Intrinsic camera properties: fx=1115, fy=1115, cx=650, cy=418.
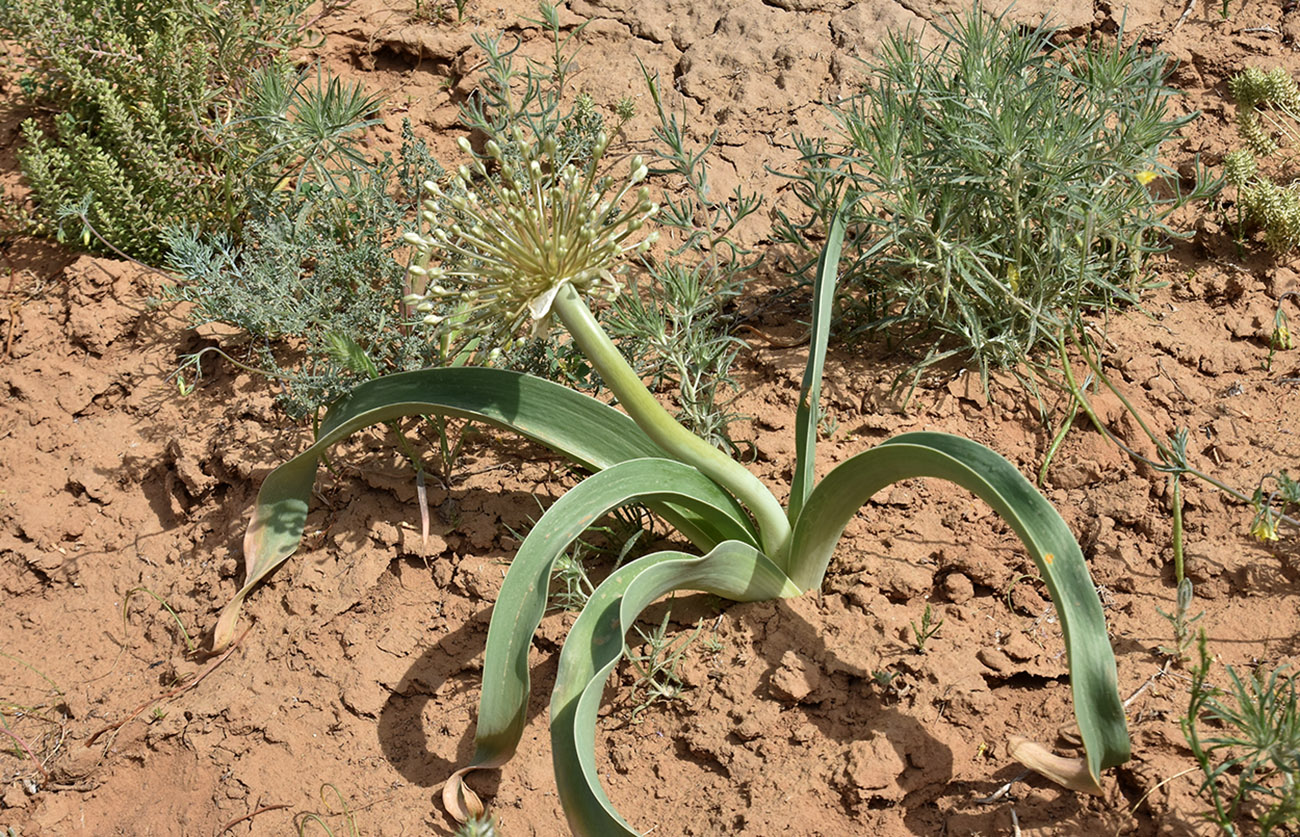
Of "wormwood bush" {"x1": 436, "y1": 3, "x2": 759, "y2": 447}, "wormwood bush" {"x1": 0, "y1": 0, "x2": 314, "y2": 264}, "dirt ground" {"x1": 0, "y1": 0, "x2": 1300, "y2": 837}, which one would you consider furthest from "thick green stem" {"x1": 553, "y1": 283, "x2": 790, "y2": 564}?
"wormwood bush" {"x1": 0, "y1": 0, "x2": 314, "y2": 264}

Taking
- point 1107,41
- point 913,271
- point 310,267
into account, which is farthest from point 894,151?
point 310,267

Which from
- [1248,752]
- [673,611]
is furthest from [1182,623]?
[673,611]

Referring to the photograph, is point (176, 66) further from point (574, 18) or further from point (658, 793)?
point (658, 793)

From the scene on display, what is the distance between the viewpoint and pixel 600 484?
2.25 metres

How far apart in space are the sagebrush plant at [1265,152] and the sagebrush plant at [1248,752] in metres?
1.49

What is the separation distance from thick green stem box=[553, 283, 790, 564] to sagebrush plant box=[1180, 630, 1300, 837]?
89cm

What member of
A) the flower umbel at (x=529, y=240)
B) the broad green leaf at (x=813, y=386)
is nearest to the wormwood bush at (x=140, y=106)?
the flower umbel at (x=529, y=240)

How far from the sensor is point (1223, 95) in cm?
365

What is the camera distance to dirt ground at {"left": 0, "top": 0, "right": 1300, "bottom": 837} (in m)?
2.33

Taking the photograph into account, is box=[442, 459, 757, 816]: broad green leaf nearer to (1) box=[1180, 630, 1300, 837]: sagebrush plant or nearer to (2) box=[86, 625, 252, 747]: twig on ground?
(2) box=[86, 625, 252, 747]: twig on ground

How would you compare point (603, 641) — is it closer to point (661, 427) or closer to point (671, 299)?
point (661, 427)

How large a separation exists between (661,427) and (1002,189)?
1207 millimetres

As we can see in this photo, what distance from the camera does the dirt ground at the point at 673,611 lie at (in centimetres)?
233

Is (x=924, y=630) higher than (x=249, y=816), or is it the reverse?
(x=924, y=630)
